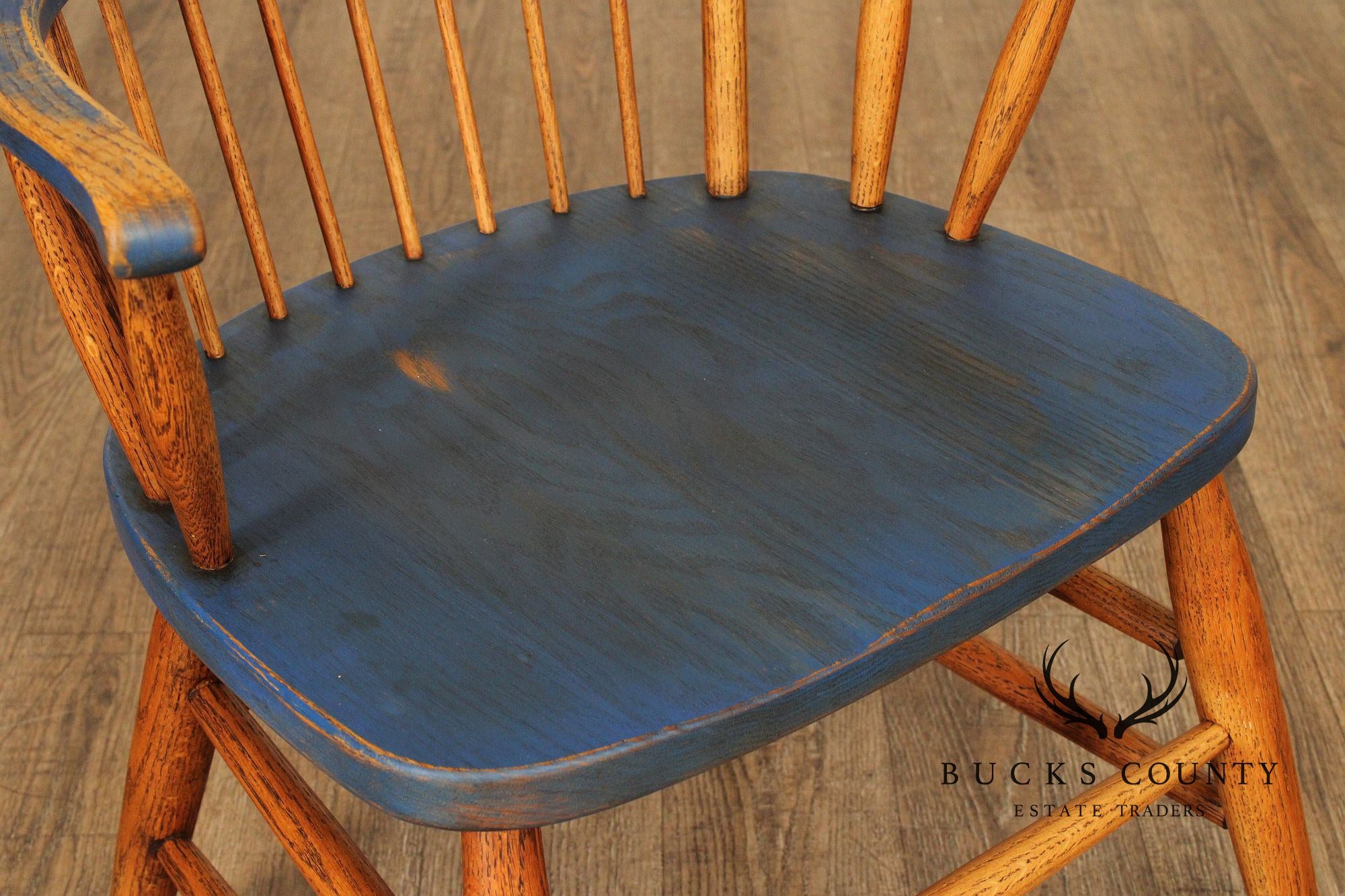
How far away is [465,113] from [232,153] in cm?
12

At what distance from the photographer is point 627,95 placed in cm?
71

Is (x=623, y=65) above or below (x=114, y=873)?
above

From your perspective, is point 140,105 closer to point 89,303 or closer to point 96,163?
point 89,303

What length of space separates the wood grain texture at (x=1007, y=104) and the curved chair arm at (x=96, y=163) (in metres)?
0.41

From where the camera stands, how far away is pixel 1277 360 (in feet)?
4.04

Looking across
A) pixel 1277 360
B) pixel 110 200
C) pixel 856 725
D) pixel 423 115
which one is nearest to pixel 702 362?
pixel 110 200

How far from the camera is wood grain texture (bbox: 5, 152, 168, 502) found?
0.51 meters

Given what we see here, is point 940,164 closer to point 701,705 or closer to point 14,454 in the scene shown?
point 14,454

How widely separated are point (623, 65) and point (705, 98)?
0.15ft

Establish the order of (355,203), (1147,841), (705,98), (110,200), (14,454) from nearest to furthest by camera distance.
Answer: (110,200)
(705,98)
(1147,841)
(14,454)
(355,203)

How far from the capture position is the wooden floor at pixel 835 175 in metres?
0.87

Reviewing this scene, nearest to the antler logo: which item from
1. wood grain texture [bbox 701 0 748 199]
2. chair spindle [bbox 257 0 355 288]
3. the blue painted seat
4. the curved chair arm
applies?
the blue painted seat

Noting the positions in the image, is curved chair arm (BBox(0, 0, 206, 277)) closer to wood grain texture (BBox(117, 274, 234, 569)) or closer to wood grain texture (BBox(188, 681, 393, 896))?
wood grain texture (BBox(117, 274, 234, 569))

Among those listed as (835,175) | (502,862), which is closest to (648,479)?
(502,862)
